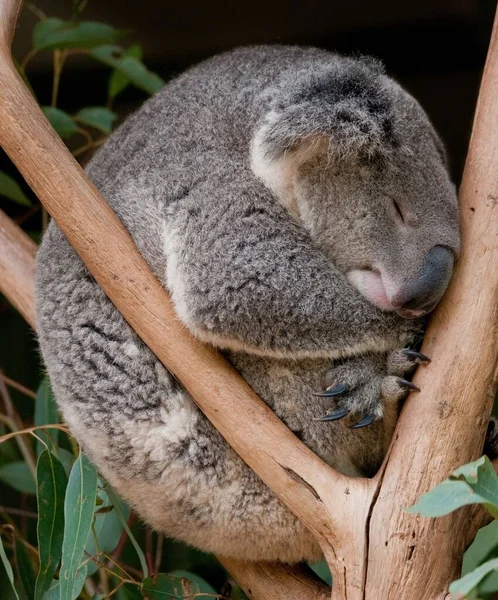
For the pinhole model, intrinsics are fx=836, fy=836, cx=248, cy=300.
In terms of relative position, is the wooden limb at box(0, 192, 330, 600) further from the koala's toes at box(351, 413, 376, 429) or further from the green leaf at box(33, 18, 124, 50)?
the green leaf at box(33, 18, 124, 50)

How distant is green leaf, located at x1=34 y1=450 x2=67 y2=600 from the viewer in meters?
2.08

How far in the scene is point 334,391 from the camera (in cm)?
196

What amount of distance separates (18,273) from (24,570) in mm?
890

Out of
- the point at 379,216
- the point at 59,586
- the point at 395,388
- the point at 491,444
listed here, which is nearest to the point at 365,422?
the point at 395,388

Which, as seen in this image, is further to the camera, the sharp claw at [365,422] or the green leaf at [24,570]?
the green leaf at [24,570]

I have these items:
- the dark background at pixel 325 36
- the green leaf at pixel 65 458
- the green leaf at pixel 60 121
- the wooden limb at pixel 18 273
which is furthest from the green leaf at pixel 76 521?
the dark background at pixel 325 36

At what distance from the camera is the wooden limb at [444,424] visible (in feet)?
5.63

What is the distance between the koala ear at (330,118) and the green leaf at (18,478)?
1594mm

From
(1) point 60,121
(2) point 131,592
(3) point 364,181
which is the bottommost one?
(2) point 131,592

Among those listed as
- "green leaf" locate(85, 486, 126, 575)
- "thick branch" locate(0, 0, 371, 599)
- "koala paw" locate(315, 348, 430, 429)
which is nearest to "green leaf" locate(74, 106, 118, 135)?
"thick branch" locate(0, 0, 371, 599)

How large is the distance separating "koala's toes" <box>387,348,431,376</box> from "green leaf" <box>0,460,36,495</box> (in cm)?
154

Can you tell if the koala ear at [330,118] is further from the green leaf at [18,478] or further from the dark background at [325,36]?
the dark background at [325,36]

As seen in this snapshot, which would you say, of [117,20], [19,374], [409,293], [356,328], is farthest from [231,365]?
[117,20]

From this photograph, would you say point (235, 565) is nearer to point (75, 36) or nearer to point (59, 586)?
point (59, 586)
